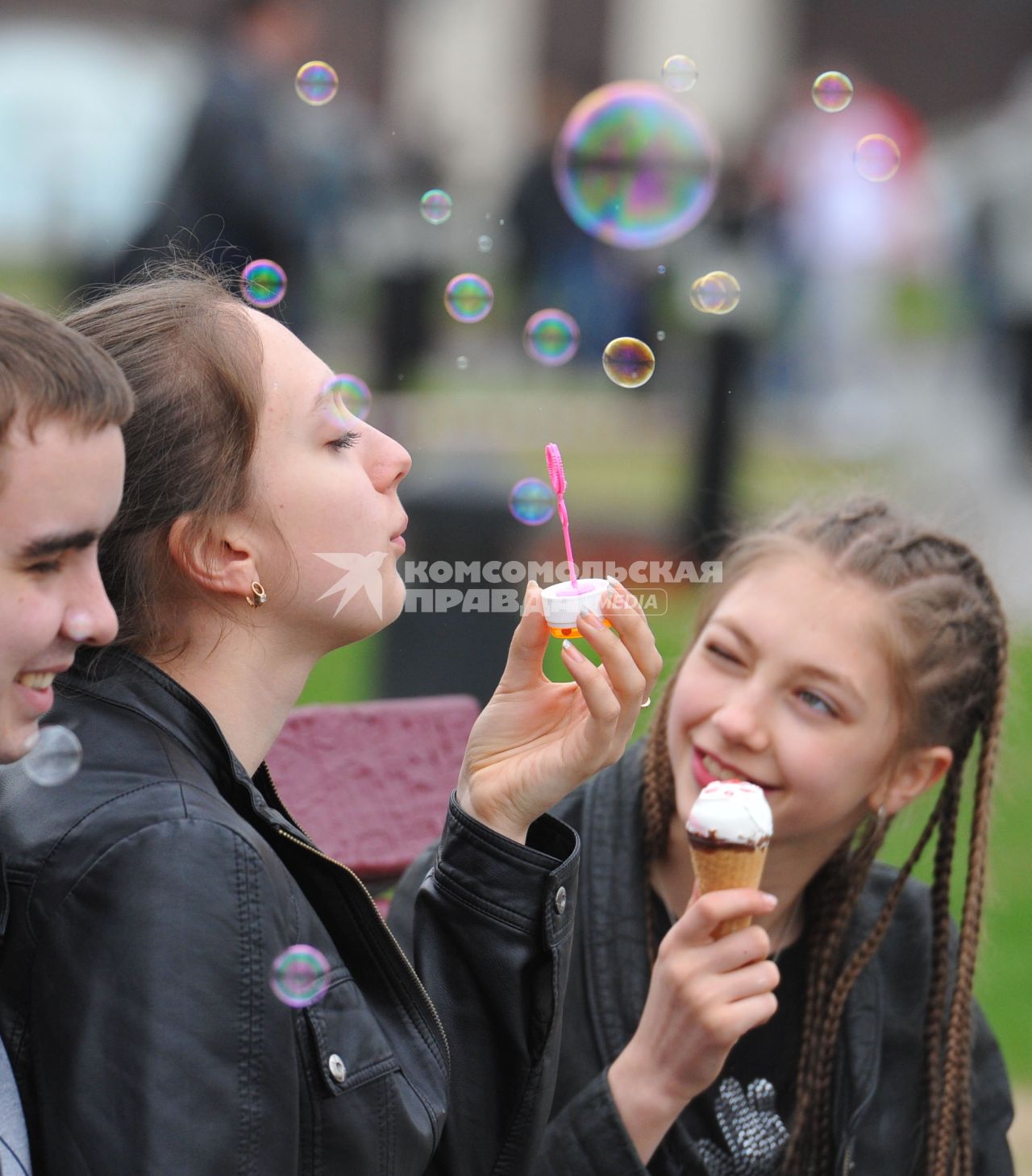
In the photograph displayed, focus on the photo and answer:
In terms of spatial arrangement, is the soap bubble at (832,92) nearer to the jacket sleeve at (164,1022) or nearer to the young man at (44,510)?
the young man at (44,510)

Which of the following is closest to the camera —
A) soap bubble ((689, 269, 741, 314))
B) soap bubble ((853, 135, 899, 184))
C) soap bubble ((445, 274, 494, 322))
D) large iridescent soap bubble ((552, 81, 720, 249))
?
soap bubble ((445, 274, 494, 322))

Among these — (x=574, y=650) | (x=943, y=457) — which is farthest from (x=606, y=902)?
(x=943, y=457)

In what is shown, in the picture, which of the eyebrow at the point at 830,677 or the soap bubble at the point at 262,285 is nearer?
the soap bubble at the point at 262,285

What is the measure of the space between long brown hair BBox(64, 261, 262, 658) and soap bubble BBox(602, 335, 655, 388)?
3.32 ft

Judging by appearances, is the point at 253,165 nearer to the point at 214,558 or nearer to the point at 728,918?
the point at 214,558

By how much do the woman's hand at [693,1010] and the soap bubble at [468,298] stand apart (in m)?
1.21

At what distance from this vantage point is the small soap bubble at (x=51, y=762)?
4.96ft

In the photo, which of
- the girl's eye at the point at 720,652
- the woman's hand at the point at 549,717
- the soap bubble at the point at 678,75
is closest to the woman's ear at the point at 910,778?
the girl's eye at the point at 720,652

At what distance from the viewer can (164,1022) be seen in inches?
54.6

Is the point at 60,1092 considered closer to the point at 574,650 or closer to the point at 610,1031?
the point at 574,650

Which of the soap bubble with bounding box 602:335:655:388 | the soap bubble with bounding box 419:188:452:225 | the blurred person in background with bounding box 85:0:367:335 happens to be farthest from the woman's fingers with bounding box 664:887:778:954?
the blurred person in background with bounding box 85:0:367:335

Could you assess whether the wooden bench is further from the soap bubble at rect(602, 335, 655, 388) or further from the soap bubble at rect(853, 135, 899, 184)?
the soap bubble at rect(853, 135, 899, 184)

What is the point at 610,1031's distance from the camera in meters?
2.13

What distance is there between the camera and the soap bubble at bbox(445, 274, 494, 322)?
9.06 ft
